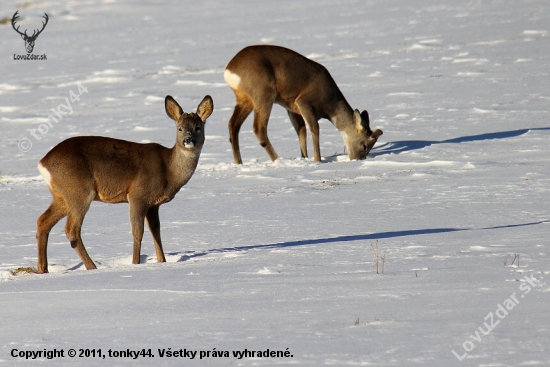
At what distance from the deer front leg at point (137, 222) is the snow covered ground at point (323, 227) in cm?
36

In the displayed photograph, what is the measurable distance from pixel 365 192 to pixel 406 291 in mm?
5517

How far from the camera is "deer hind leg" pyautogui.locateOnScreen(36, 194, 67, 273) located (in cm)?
748

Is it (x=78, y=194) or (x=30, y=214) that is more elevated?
(x=78, y=194)

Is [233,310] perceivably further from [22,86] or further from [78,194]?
[22,86]

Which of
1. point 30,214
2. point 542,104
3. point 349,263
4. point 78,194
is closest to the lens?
point 349,263

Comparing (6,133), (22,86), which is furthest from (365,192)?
(22,86)

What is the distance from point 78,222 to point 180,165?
99cm

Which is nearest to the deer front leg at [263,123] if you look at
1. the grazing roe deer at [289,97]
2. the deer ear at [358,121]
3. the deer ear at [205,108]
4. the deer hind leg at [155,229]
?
the grazing roe deer at [289,97]

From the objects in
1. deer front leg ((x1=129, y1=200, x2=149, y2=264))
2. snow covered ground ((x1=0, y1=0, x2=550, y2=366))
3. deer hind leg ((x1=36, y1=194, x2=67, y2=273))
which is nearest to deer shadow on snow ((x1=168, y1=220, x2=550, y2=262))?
snow covered ground ((x1=0, y1=0, x2=550, y2=366))

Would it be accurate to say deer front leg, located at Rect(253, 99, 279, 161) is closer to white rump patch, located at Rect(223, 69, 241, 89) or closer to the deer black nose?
white rump patch, located at Rect(223, 69, 241, 89)

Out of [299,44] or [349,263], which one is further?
[299,44]

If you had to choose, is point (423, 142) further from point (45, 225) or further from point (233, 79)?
point (45, 225)

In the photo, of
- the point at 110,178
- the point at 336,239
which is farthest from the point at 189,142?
the point at 336,239

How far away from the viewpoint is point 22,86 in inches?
937
